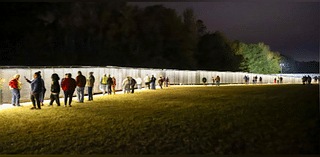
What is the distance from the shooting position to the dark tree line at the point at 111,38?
3959 centimetres

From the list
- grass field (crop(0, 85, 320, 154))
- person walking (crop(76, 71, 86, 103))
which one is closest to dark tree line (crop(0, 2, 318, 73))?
person walking (crop(76, 71, 86, 103))

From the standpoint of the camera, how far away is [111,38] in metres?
54.0

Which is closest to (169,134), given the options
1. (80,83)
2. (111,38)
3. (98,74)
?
(80,83)

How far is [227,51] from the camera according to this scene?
7819cm

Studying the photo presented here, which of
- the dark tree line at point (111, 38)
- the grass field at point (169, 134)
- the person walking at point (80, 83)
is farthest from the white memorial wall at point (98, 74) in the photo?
the dark tree line at point (111, 38)

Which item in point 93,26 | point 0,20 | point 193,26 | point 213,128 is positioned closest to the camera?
point 213,128

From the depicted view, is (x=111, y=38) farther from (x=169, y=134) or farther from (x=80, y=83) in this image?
(x=169, y=134)

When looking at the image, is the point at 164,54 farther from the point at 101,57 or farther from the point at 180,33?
the point at 101,57

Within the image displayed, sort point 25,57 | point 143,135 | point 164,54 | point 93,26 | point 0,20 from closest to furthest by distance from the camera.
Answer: point 143,135, point 0,20, point 25,57, point 93,26, point 164,54

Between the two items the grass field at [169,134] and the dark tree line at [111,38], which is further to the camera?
the dark tree line at [111,38]

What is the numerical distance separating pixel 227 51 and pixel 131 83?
59.3 meters

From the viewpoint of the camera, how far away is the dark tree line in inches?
1559

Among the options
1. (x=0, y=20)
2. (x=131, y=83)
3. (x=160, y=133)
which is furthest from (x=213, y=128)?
(x=0, y=20)

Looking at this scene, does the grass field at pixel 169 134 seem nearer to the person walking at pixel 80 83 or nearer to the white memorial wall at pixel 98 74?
the person walking at pixel 80 83
